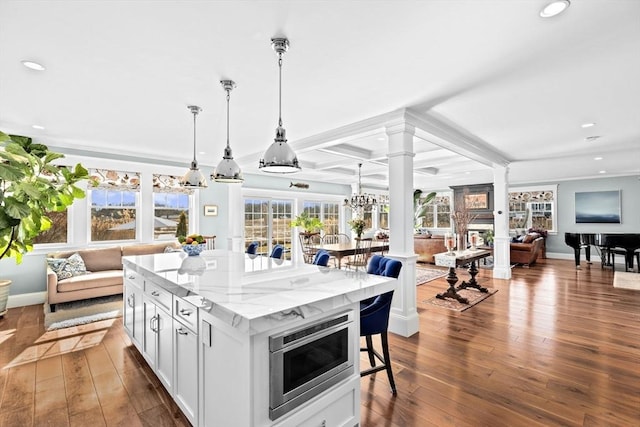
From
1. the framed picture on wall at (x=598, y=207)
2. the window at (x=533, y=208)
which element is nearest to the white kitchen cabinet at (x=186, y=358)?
the window at (x=533, y=208)

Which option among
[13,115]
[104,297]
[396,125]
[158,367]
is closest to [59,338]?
[104,297]

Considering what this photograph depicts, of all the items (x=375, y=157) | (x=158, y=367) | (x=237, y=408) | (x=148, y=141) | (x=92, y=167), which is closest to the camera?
(x=237, y=408)

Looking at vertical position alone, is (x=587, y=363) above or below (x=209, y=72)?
below

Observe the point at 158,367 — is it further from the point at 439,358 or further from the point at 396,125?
the point at 396,125

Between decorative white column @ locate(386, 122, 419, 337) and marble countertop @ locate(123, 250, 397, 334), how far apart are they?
1320 mm

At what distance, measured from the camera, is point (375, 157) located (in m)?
6.02

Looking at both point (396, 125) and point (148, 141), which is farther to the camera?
point (148, 141)

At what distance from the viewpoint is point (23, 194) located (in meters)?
0.72

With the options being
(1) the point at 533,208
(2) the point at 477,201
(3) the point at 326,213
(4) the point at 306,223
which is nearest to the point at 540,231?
(1) the point at 533,208

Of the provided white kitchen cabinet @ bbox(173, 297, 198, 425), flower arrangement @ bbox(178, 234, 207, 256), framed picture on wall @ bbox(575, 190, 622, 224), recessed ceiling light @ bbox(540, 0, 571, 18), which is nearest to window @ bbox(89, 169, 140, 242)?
flower arrangement @ bbox(178, 234, 207, 256)

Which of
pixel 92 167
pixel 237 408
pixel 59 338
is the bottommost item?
pixel 59 338

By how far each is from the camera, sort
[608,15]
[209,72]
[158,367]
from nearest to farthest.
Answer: [608,15], [158,367], [209,72]

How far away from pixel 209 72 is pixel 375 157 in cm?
401

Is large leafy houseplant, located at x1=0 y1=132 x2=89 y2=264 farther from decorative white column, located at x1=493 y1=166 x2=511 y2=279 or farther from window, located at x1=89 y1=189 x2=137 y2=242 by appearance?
decorative white column, located at x1=493 y1=166 x2=511 y2=279
